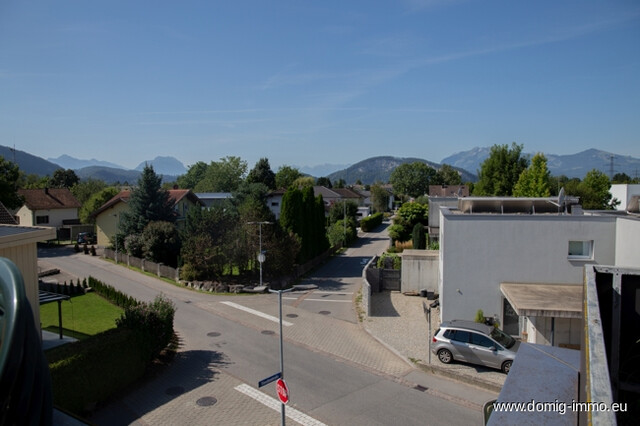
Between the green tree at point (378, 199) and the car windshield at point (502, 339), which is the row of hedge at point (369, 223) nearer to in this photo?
the green tree at point (378, 199)

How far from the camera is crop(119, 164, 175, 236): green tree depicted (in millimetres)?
38656

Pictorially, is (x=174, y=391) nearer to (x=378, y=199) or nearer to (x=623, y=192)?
(x=623, y=192)

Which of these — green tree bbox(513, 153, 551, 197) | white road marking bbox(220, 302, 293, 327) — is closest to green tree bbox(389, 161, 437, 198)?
green tree bbox(513, 153, 551, 197)

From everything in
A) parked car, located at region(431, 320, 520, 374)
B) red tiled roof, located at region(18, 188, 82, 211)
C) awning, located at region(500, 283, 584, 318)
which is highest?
red tiled roof, located at region(18, 188, 82, 211)

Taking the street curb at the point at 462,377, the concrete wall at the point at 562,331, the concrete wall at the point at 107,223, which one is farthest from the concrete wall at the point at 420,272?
the concrete wall at the point at 107,223

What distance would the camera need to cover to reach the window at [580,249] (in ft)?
Result: 62.1

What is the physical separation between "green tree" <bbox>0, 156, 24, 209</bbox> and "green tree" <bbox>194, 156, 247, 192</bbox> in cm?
5173

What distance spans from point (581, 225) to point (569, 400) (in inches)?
578

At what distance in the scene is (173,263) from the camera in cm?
3550

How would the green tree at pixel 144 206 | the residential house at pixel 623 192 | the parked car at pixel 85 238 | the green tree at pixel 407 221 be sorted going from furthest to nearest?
the residential house at pixel 623 192, the parked car at pixel 85 238, the green tree at pixel 407 221, the green tree at pixel 144 206

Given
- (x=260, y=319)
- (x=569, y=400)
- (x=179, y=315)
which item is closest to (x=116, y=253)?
(x=179, y=315)

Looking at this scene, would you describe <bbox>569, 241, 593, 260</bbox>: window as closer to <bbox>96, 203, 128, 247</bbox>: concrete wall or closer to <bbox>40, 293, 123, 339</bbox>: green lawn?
<bbox>40, 293, 123, 339</bbox>: green lawn

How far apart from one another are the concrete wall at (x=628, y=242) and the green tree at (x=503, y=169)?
123 feet

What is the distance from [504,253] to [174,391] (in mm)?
14278
